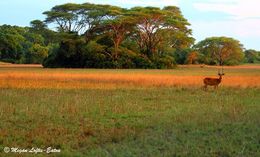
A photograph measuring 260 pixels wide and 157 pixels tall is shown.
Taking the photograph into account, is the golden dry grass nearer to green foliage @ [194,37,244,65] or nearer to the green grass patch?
the green grass patch

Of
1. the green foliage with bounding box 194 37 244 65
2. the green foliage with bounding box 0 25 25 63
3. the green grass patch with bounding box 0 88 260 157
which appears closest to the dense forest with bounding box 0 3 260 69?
the green foliage with bounding box 0 25 25 63

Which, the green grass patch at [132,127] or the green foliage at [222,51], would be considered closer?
the green grass patch at [132,127]

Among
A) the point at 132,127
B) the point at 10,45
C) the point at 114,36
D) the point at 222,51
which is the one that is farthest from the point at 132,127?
the point at 222,51

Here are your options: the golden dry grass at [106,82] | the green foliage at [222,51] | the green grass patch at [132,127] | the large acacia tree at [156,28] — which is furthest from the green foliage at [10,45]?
the green grass patch at [132,127]

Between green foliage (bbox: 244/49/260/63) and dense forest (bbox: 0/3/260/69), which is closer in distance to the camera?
dense forest (bbox: 0/3/260/69)

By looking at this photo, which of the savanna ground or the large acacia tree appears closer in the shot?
the savanna ground

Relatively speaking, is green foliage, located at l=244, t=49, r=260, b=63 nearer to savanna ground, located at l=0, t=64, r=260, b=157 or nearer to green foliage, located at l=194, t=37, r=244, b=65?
green foliage, located at l=194, t=37, r=244, b=65

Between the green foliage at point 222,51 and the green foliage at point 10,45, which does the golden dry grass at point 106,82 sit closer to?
the green foliage at point 10,45

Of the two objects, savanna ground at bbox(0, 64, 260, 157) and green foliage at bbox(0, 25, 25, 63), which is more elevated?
green foliage at bbox(0, 25, 25, 63)

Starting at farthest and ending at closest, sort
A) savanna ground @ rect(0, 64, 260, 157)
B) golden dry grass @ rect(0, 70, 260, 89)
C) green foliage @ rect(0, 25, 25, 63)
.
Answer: green foliage @ rect(0, 25, 25, 63)
golden dry grass @ rect(0, 70, 260, 89)
savanna ground @ rect(0, 64, 260, 157)

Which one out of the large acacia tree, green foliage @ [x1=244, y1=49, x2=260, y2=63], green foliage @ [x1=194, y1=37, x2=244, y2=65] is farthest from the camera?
green foliage @ [x1=244, y1=49, x2=260, y2=63]

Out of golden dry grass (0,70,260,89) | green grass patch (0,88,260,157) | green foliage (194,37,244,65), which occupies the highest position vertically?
green foliage (194,37,244,65)

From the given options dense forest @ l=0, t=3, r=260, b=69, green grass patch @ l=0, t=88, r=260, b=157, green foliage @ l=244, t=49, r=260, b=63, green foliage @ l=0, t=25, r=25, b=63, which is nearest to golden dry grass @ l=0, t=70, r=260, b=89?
green grass patch @ l=0, t=88, r=260, b=157

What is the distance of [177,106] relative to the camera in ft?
48.1
